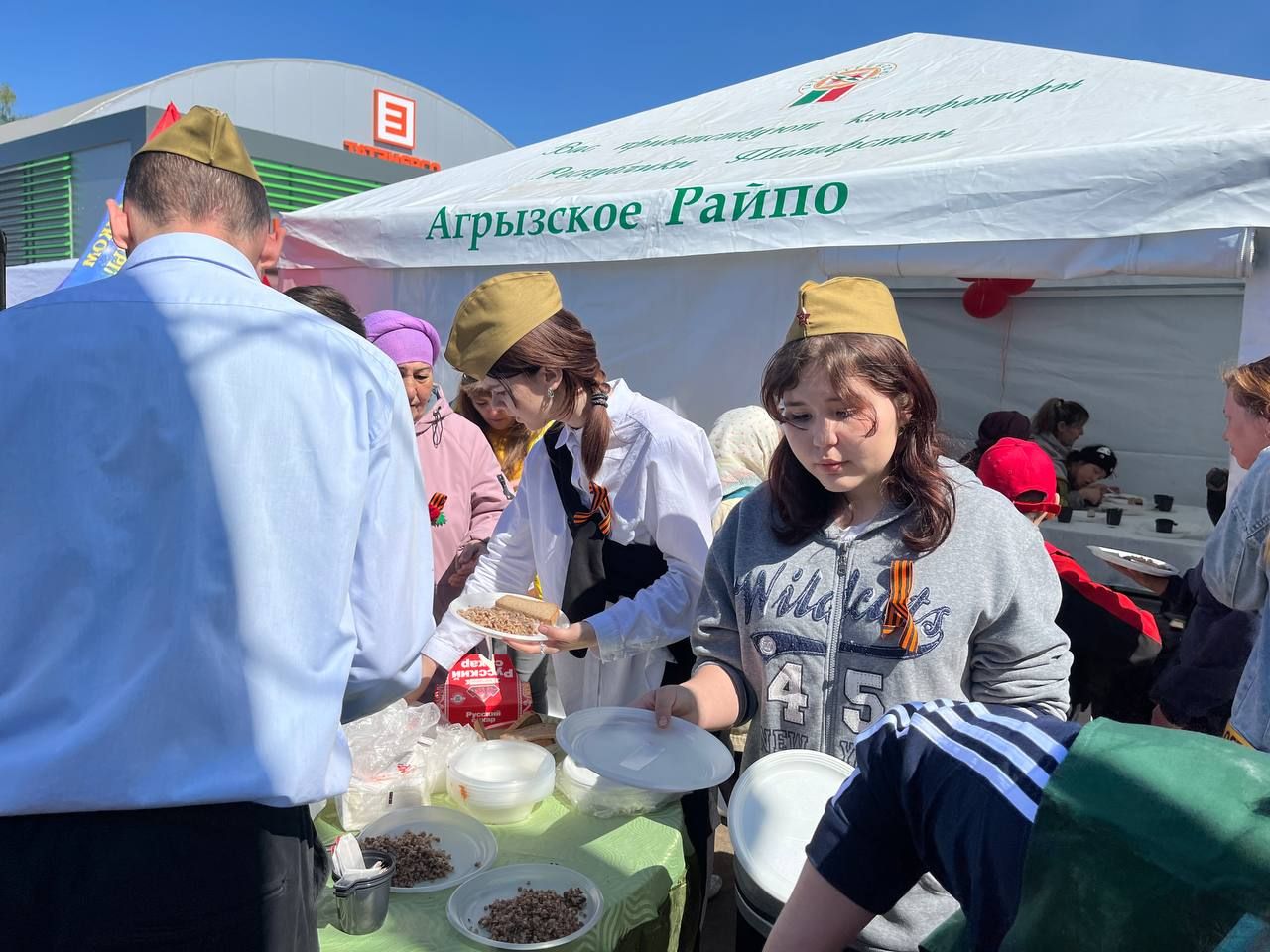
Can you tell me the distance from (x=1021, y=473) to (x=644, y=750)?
2.06 m

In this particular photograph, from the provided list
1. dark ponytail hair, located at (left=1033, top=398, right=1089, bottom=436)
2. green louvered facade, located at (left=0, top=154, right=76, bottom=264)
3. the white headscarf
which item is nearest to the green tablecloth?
the white headscarf

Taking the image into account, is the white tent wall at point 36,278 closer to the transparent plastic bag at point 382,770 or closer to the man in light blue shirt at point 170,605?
the transparent plastic bag at point 382,770

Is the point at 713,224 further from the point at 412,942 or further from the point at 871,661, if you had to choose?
the point at 412,942

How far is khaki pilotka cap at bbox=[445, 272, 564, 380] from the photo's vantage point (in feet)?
7.16

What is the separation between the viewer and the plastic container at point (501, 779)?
1.86m

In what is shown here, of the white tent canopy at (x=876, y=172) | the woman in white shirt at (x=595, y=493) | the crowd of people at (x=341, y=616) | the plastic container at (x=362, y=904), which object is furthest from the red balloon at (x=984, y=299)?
the plastic container at (x=362, y=904)

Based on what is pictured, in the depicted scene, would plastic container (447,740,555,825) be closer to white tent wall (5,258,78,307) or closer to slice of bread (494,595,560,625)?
slice of bread (494,595,560,625)

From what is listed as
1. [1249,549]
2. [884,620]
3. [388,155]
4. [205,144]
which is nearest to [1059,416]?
[1249,549]

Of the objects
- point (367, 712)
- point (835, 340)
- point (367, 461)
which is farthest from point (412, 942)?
point (835, 340)

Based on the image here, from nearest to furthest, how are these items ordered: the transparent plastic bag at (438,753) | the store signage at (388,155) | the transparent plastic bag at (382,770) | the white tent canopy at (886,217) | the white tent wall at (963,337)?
the transparent plastic bag at (382,770) → the transparent plastic bag at (438,753) → the white tent canopy at (886,217) → the white tent wall at (963,337) → the store signage at (388,155)

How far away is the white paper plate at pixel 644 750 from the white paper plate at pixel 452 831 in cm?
25

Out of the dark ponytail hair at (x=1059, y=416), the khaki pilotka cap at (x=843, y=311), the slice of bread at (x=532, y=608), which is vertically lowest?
the slice of bread at (x=532, y=608)

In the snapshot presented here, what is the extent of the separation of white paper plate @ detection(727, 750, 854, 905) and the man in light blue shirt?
68 centimetres

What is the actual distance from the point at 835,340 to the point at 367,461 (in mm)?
878
